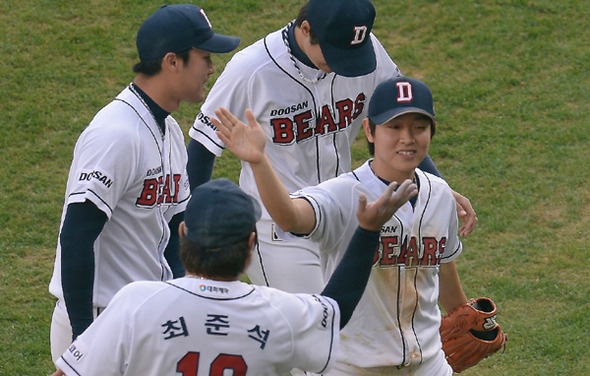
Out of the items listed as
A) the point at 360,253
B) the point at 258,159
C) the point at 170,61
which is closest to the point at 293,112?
the point at 170,61

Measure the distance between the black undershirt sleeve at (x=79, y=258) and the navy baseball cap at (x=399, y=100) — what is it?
A: 111 cm

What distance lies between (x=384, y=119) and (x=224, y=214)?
3.31ft

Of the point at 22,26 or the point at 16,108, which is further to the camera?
the point at 22,26

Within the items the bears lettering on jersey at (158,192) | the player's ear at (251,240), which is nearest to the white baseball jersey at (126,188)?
the bears lettering on jersey at (158,192)

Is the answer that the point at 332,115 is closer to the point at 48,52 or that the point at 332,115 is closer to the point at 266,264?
the point at 266,264

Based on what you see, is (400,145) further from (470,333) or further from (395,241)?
(470,333)

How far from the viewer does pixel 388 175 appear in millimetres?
3842

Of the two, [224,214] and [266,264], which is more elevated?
[224,214]

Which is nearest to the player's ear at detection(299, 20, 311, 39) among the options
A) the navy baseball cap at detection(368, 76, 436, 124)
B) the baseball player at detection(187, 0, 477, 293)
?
the baseball player at detection(187, 0, 477, 293)

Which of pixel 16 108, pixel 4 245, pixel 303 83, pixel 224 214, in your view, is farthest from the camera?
pixel 16 108

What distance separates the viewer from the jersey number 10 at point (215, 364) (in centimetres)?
297

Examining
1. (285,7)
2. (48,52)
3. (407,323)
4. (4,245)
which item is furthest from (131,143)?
(285,7)

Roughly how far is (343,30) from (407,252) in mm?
1128

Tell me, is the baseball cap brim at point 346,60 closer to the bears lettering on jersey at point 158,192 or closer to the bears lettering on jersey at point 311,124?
the bears lettering on jersey at point 311,124
